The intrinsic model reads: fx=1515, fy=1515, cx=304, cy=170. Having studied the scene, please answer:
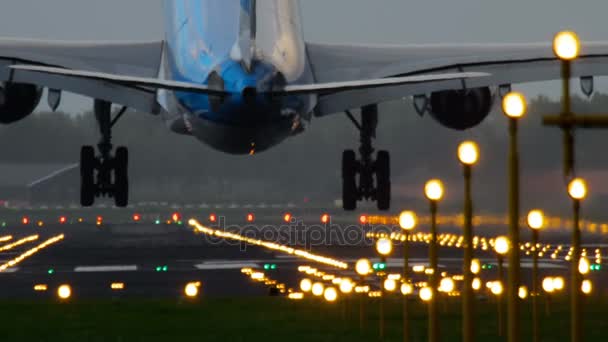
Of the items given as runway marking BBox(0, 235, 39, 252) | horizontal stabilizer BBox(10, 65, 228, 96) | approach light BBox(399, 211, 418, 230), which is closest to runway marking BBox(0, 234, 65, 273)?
runway marking BBox(0, 235, 39, 252)

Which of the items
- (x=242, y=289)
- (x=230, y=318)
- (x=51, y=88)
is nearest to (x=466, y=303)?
(x=230, y=318)

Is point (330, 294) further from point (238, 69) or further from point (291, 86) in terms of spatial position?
point (238, 69)

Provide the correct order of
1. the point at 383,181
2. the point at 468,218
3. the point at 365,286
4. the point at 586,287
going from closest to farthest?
the point at 468,218, the point at 365,286, the point at 586,287, the point at 383,181

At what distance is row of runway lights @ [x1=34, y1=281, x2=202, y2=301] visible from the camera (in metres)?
32.6

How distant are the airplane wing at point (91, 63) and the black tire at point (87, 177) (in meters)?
4.22

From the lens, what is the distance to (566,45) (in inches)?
491

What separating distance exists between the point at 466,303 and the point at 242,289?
20.3m

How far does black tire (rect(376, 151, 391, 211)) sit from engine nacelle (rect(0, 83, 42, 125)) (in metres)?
11.0

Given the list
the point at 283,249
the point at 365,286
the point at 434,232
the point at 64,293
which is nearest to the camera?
the point at 434,232

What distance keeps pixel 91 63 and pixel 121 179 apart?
483 cm

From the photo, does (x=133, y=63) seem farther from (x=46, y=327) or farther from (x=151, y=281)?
(x=46, y=327)

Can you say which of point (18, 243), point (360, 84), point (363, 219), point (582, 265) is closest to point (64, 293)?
point (360, 84)

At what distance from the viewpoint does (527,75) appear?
43844 mm

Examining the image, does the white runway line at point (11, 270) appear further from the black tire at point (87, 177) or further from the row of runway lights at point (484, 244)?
the row of runway lights at point (484, 244)
